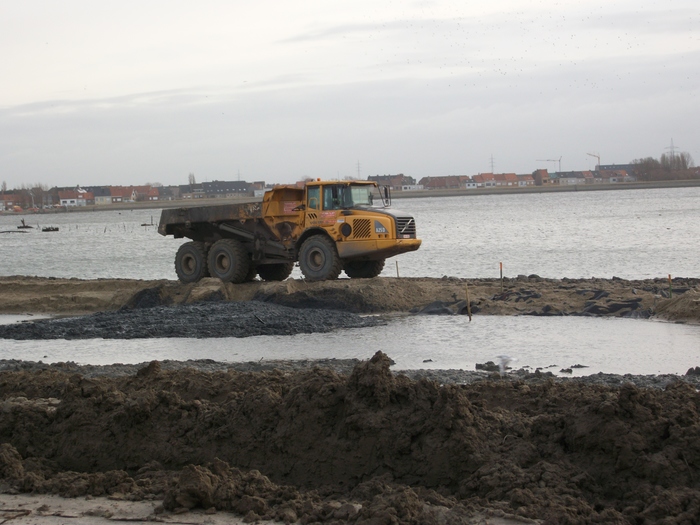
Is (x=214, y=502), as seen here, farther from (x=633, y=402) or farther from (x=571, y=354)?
(x=571, y=354)

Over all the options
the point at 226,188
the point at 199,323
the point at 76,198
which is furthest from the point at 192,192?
the point at 199,323

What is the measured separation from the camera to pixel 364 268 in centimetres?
2219

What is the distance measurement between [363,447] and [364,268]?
15.0m

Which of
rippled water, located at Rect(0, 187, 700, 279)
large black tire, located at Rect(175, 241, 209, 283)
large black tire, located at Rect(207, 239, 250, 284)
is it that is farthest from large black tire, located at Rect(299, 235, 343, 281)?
rippled water, located at Rect(0, 187, 700, 279)

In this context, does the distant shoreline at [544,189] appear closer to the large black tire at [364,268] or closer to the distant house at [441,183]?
the distant house at [441,183]

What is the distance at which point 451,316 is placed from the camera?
1825 centimetres

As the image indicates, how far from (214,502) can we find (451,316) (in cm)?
1212

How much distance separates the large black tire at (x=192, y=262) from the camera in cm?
2278

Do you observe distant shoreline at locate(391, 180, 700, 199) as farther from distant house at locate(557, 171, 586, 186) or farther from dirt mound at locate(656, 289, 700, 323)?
dirt mound at locate(656, 289, 700, 323)

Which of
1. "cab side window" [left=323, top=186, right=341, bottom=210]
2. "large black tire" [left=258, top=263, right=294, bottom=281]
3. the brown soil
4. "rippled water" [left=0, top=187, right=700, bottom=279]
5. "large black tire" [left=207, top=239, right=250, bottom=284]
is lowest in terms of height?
"rippled water" [left=0, top=187, right=700, bottom=279]

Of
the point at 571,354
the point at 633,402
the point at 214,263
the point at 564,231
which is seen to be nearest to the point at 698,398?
the point at 633,402

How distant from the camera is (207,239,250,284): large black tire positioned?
71.4 feet

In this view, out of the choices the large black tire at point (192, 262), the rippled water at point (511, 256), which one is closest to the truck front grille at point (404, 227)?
the large black tire at point (192, 262)

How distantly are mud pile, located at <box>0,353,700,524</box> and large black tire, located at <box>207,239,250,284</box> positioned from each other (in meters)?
12.8
